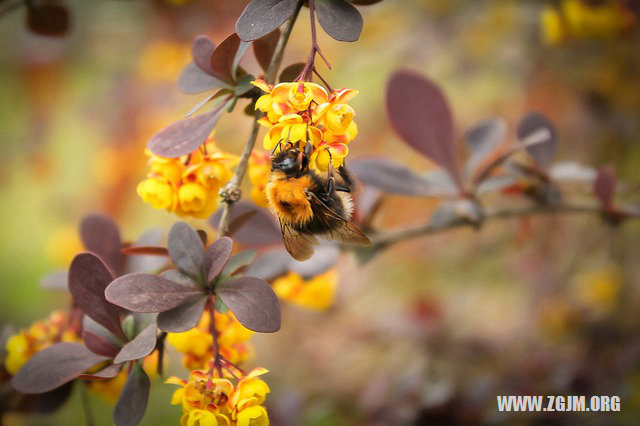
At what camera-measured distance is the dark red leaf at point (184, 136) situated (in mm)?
621

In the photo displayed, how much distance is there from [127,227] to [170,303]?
1.91 meters

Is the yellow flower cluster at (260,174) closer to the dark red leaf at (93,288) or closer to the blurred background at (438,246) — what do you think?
the dark red leaf at (93,288)

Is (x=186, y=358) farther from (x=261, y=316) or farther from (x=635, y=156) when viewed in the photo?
(x=635, y=156)

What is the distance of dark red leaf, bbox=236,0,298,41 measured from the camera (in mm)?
563

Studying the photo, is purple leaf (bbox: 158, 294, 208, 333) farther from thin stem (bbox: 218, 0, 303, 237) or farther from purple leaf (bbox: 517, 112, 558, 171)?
purple leaf (bbox: 517, 112, 558, 171)

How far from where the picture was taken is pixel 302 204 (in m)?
0.66

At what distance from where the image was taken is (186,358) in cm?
70

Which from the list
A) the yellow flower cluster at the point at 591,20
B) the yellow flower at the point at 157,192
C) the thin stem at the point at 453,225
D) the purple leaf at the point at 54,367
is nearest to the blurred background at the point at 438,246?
the yellow flower cluster at the point at 591,20

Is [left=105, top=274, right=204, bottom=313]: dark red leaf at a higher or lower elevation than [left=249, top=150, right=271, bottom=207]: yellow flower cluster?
lower

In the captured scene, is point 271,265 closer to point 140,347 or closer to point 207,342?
point 207,342

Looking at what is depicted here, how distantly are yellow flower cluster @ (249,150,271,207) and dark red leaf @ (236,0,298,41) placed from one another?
0.19m

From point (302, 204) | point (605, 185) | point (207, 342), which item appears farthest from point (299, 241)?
point (605, 185)

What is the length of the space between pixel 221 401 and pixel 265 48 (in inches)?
15.4

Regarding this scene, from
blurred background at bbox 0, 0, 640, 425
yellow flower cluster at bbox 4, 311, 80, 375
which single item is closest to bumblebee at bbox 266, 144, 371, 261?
yellow flower cluster at bbox 4, 311, 80, 375
